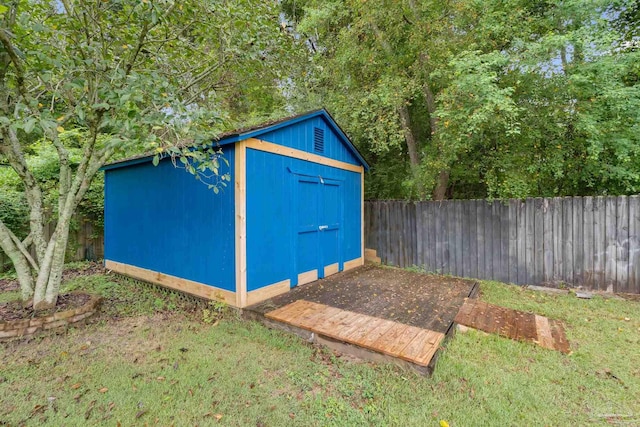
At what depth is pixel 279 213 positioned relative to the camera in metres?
4.59

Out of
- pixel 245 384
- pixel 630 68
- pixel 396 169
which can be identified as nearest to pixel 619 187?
pixel 630 68

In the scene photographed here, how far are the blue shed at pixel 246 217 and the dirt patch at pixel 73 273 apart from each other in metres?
0.51

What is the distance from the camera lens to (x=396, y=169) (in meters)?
8.42

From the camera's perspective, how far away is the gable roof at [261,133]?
3.90 meters

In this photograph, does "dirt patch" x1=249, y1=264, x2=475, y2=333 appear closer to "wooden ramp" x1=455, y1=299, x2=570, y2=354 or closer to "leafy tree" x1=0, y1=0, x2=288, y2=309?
"wooden ramp" x1=455, y1=299, x2=570, y2=354

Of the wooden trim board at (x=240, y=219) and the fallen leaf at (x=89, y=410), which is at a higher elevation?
Result: the wooden trim board at (x=240, y=219)

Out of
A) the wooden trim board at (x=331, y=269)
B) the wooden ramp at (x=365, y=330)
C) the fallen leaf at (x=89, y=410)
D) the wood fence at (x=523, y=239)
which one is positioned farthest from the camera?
the wooden trim board at (x=331, y=269)

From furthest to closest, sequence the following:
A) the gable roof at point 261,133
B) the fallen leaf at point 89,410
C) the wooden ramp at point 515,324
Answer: the gable roof at point 261,133 < the wooden ramp at point 515,324 < the fallen leaf at point 89,410

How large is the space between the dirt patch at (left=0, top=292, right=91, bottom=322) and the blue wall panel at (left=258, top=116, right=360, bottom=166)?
3.22m

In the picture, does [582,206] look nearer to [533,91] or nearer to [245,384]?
[533,91]

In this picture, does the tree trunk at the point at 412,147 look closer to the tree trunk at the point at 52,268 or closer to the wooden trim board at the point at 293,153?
the wooden trim board at the point at 293,153

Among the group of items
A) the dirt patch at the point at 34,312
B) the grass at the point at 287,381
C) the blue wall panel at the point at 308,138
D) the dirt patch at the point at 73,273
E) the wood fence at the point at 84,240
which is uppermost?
the blue wall panel at the point at 308,138

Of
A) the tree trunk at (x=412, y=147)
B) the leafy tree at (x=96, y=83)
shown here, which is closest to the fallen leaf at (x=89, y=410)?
the leafy tree at (x=96, y=83)

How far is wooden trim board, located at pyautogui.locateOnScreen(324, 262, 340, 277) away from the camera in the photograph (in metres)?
5.71
